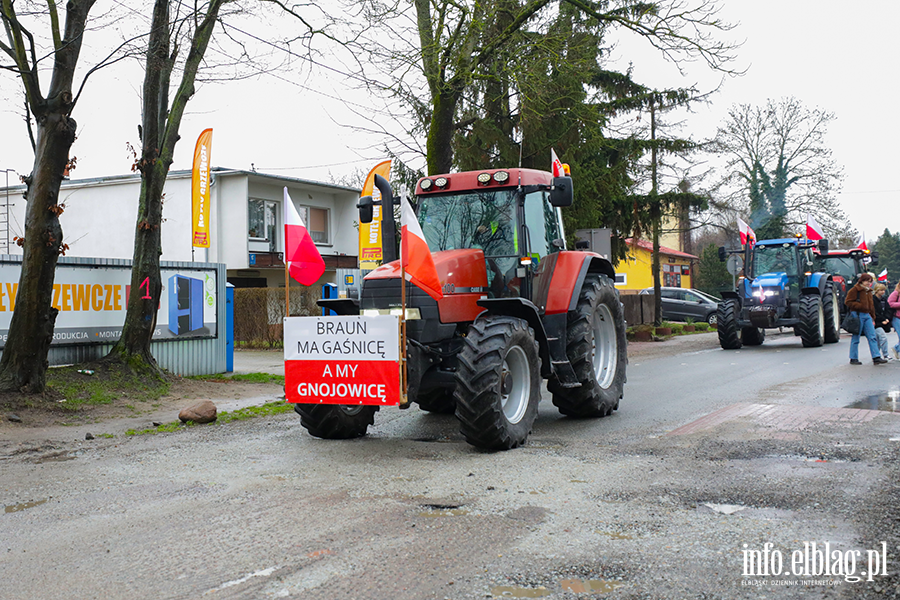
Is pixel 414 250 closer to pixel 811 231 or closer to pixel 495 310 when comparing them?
pixel 495 310

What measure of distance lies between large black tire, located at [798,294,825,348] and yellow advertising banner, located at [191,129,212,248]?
16390mm

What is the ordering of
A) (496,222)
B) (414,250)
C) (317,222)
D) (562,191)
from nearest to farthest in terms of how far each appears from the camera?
(414,250) → (562,191) → (496,222) → (317,222)

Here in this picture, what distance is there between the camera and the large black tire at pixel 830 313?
20.8m

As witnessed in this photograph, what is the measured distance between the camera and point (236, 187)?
29125 millimetres

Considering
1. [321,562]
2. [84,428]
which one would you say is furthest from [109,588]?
[84,428]

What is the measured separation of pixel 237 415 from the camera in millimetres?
10352

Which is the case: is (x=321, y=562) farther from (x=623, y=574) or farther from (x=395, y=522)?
(x=623, y=574)

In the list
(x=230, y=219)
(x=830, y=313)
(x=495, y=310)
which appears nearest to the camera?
(x=495, y=310)

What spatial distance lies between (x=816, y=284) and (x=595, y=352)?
13.4 meters

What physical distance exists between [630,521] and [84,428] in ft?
23.8

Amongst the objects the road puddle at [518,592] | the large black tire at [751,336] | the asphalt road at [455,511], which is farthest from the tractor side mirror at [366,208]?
the large black tire at [751,336]

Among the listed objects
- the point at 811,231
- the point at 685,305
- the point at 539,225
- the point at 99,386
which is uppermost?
the point at 811,231

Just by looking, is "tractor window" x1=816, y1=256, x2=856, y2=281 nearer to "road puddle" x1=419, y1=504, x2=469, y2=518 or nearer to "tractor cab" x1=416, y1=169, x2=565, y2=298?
"tractor cab" x1=416, y1=169, x2=565, y2=298

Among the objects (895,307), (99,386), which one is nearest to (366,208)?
(99,386)
